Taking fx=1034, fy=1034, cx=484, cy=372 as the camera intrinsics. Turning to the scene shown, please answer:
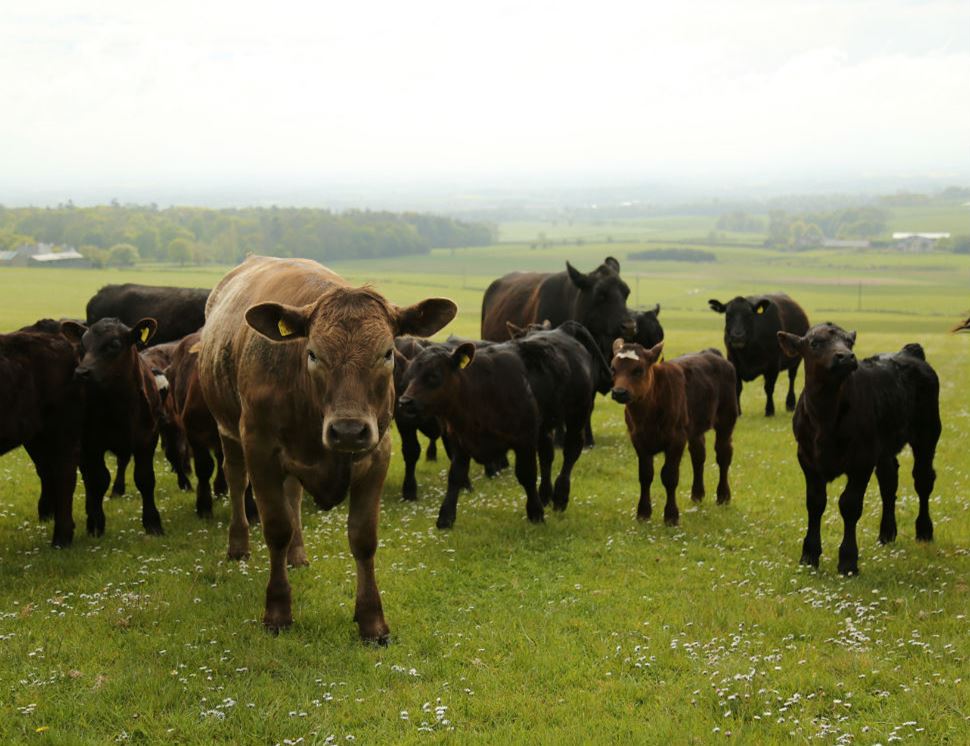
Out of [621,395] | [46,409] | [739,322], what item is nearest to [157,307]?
[46,409]

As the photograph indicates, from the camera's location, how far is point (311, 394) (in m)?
7.50

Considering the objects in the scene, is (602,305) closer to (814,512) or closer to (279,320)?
(814,512)

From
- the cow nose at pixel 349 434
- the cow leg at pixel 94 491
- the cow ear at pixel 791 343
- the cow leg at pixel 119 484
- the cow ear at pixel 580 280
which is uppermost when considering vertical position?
the cow ear at pixel 580 280

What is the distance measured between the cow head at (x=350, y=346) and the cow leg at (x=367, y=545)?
0.57 metres

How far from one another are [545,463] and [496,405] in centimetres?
126

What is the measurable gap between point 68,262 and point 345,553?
90.8m

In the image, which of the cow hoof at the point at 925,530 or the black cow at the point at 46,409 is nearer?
the black cow at the point at 46,409

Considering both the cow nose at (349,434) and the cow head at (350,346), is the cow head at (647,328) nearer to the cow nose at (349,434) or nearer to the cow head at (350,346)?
the cow head at (350,346)

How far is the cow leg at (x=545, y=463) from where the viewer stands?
12406 millimetres

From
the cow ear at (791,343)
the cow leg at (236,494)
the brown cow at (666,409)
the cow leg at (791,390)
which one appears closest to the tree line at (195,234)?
the cow leg at (791,390)

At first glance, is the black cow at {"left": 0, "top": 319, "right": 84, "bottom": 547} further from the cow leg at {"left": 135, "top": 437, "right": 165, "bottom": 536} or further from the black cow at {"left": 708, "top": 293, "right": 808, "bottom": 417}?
the black cow at {"left": 708, "top": 293, "right": 808, "bottom": 417}

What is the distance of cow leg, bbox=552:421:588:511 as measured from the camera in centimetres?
1255

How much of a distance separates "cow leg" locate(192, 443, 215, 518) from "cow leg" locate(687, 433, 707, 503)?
5708 millimetres

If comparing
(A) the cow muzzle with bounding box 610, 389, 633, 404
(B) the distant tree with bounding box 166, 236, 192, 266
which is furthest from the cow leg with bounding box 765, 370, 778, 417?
(B) the distant tree with bounding box 166, 236, 192, 266
